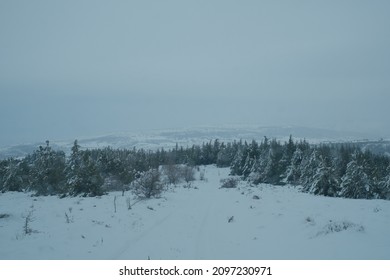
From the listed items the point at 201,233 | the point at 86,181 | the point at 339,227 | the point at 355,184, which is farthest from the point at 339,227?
the point at 86,181

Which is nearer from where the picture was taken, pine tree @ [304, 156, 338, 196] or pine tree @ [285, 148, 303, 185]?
pine tree @ [304, 156, 338, 196]

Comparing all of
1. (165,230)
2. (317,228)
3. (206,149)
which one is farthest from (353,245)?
(206,149)

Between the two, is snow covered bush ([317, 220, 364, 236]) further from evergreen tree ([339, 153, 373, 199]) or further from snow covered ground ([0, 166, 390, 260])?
evergreen tree ([339, 153, 373, 199])

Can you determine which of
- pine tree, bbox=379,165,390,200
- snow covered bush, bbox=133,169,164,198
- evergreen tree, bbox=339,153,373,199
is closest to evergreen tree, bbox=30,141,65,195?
snow covered bush, bbox=133,169,164,198

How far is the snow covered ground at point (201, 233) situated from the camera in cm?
1193

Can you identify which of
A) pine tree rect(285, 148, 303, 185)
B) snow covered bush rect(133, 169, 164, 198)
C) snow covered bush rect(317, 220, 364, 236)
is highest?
snow covered bush rect(317, 220, 364, 236)

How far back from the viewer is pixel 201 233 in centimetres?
1584

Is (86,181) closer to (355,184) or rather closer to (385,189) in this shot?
(355,184)

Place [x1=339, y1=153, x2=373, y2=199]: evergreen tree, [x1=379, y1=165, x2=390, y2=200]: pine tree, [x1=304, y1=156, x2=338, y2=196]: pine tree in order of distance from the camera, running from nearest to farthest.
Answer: [x1=339, y1=153, x2=373, y2=199]: evergreen tree, [x1=304, y1=156, x2=338, y2=196]: pine tree, [x1=379, y1=165, x2=390, y2=200]: pine tree

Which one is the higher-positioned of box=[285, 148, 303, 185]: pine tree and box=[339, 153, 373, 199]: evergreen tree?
box=[339, 153, 373, 199]: evergreen tree

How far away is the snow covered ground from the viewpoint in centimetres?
1193

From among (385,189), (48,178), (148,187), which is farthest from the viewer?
(48,178)

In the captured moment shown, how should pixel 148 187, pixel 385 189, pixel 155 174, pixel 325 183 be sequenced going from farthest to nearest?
1. pixel 385 189
2. pixel 325 183
3. pixel 155 174
4. pixel 148 187

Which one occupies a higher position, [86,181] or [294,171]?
[86,181]
